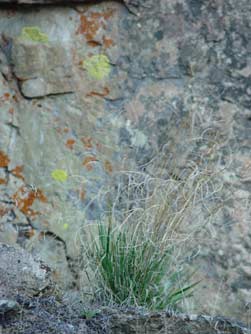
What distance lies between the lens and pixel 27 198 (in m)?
3.36

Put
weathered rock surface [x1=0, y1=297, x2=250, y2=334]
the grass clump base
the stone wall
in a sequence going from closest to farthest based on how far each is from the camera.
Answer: weathered rock surface [x1=0, y1=297, x2=250, y2=334]
the grass clump base
the stone wall

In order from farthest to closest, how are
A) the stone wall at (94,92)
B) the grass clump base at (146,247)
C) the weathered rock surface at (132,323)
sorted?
1. the stone wall at (94,92)
2. the grass clump base at (146,247)
3. the weathered rock surface at (132,323)

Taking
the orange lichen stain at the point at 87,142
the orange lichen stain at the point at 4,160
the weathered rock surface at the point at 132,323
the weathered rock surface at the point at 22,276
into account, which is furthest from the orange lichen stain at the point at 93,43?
the weathered rock surface at the point at 132,323

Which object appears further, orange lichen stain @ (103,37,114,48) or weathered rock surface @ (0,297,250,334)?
orange lichen stain @ (103,37,114,48)

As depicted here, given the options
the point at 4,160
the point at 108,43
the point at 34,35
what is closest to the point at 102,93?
the point at 108,43

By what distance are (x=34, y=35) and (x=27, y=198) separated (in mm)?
626

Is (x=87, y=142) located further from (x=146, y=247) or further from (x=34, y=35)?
(x=146, y=247)

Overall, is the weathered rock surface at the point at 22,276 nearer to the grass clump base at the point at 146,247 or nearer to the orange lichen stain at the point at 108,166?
the grass clump base at the point at 146,247

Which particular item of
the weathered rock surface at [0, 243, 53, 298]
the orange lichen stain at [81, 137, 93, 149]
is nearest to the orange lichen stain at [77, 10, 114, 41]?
the orange lichen stain at [81, 137, 93, 149]

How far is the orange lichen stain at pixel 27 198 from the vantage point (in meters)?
3.35

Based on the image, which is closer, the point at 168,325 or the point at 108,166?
the point at 168,325

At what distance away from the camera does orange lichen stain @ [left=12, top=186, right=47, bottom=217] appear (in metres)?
3.35

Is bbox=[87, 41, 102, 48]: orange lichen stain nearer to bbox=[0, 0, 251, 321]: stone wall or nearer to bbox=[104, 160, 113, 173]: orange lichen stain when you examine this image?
bbox=[0, 0, 251, 321]: stone wall

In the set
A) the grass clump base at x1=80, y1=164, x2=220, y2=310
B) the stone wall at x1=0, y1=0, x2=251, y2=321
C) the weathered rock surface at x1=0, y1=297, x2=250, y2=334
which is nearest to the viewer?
the weathered rock surface at x1=0, y1=297, x2=250, y2=334
